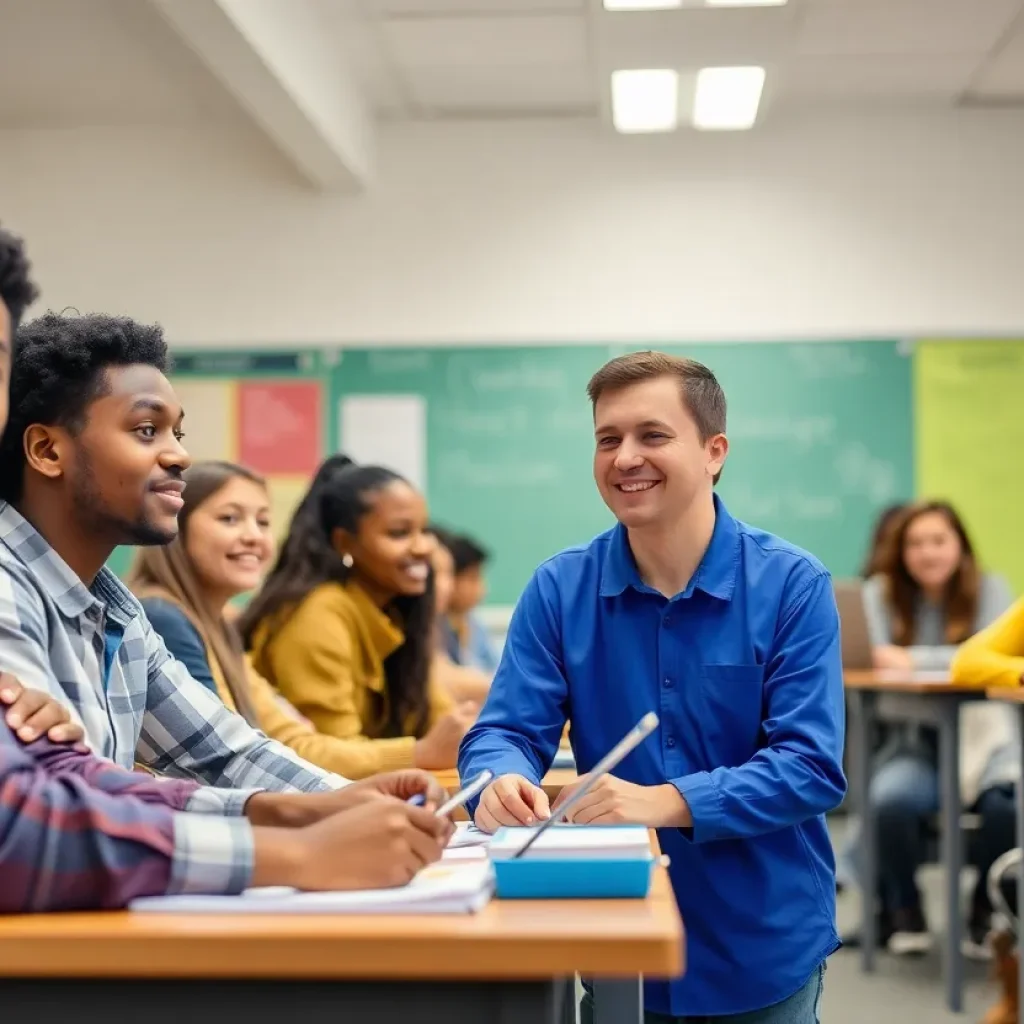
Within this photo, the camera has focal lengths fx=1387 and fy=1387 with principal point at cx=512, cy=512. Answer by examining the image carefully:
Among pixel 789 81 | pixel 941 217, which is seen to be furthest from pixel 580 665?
pixel 941 217

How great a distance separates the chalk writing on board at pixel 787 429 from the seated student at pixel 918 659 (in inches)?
41.7

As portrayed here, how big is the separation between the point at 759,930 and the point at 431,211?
4.86 metres

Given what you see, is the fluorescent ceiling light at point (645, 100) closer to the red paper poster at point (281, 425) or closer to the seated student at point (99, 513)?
the red paper poster at point (281, 425)

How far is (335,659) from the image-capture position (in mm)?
2990

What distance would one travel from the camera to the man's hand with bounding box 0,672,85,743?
1128mm

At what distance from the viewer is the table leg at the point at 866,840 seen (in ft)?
13.4

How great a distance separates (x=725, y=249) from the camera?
6.07m

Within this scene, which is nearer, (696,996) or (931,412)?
(696,996)

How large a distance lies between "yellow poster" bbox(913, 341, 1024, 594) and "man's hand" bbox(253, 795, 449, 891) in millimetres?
5235

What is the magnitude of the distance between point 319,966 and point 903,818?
3.67m

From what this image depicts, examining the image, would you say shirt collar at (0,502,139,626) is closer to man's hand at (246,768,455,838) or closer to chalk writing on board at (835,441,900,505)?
man's hand at (246,768,455,838)

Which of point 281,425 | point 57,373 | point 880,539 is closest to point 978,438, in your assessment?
point 880,539

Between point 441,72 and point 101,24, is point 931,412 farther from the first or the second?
point 101,24

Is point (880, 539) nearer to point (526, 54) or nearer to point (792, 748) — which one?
point (526, 54)
